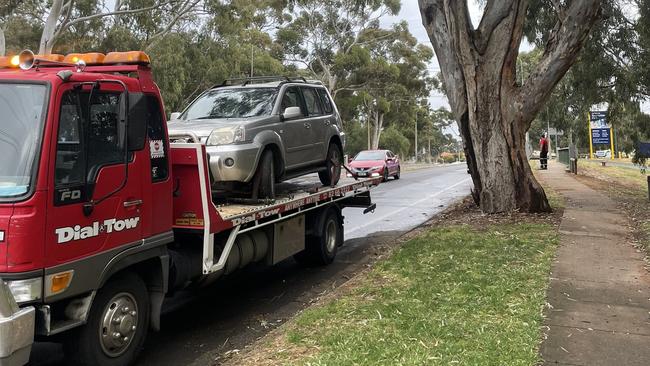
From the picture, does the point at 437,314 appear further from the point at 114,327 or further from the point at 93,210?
the point at 93,210

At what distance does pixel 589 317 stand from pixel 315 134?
4.46m

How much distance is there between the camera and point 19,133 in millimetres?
3941

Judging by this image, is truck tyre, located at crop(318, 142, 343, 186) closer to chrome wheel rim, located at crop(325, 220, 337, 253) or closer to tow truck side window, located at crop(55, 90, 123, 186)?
chrome wheel rim, located at crop(325, 220, 337, 253)

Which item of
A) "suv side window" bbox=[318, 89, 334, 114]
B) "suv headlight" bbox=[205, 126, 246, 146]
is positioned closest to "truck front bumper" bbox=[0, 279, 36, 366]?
"suv headlight" bbox=[205, 126, 246, 146]

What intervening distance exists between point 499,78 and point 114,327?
9.22m

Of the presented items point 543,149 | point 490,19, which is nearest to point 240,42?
point 543,149

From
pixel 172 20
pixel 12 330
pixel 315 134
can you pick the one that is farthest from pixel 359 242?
pixel 172 20

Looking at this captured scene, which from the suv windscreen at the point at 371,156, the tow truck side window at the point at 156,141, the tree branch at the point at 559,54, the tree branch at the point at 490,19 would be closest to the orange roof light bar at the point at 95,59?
the tow truck side window at the point at 156,141

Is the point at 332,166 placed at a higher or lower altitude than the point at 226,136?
lower

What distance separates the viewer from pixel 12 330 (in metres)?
3.53

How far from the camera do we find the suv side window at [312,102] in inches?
337

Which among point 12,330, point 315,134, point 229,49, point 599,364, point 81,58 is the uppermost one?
point 229,49

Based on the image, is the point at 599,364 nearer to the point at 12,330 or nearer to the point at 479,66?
the point at 12,330

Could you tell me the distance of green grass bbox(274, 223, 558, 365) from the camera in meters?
4.53
